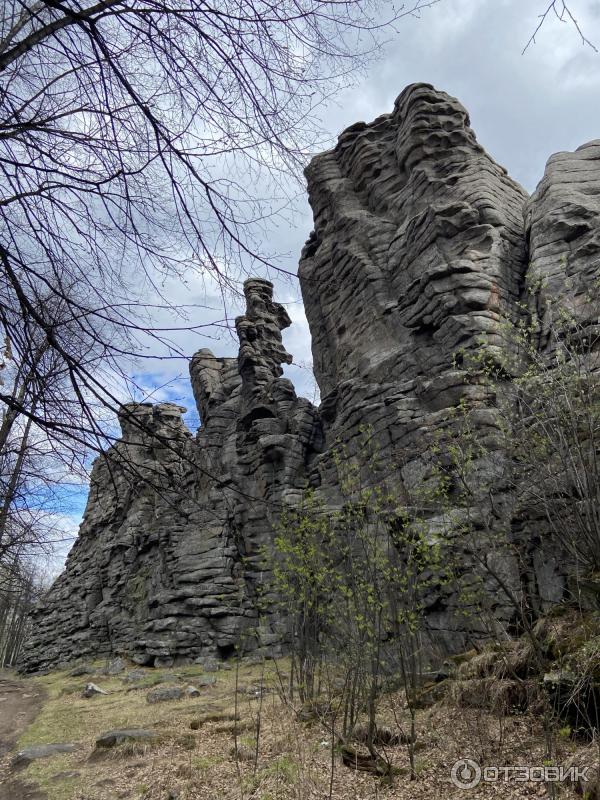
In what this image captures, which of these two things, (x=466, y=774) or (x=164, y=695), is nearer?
→ (x=466, y=774)

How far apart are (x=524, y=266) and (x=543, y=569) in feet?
32.5

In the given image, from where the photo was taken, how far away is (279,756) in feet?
21.4

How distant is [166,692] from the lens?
12.7m

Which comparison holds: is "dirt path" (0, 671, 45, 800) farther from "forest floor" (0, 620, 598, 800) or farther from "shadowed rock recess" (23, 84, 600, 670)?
"shadowed rock recess" (23, 84, 600, 670)

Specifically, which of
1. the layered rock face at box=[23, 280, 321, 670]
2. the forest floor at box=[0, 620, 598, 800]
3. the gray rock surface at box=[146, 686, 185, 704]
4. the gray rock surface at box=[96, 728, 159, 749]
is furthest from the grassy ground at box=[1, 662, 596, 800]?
the layered rock face at box=[23, 280, 321, 670]

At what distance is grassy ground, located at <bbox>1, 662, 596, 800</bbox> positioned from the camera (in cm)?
530

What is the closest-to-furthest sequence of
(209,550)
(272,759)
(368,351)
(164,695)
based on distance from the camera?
(272,759) < (164,695) < (368,351) < (209,550)

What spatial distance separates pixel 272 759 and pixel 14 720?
32.7 feet

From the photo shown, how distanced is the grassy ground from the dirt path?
231 mm

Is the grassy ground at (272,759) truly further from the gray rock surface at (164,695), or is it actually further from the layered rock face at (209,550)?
the layered rock face at (209,550)

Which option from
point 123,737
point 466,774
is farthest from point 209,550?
point 466,774

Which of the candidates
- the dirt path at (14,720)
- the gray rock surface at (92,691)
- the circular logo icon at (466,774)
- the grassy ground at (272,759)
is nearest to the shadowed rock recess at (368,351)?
the grassy ground at (272,759)

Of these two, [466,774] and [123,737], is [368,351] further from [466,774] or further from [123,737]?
[466,774]

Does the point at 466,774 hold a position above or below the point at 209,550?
below
